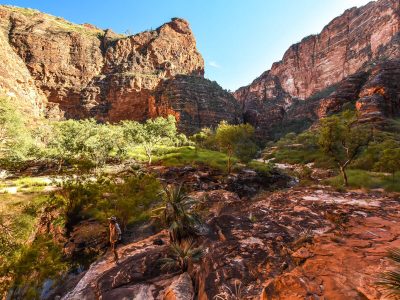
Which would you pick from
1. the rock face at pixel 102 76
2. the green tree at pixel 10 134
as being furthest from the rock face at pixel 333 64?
the green tree at pixel 10 134

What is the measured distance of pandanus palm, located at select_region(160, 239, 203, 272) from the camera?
12852 millimetres

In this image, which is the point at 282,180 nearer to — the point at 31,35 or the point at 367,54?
the point at 31,35

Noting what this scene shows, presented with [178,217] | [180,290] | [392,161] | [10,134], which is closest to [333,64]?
[392,161]

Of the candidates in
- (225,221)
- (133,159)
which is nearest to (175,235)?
(225,221)

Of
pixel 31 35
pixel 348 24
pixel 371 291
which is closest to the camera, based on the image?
pixel 371 291

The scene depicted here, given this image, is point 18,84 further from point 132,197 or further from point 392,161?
point 392,161

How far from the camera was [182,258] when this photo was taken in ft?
43.2

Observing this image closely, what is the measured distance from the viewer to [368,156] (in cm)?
4881

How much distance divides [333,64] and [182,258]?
189 meters

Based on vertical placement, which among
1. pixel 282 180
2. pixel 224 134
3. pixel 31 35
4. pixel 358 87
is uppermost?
pixel 31 35

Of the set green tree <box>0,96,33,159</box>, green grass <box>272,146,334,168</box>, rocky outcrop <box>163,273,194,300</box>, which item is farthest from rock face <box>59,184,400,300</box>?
green grass <box>272,146,334,168</box>

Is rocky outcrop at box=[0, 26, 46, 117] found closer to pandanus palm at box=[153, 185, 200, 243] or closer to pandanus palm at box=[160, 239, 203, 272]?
pandanus palm at box=[153, 185, 200, 243]

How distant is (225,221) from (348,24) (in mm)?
204203

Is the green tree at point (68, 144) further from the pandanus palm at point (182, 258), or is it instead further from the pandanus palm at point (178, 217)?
the pandanus palm at point (182, 258)
